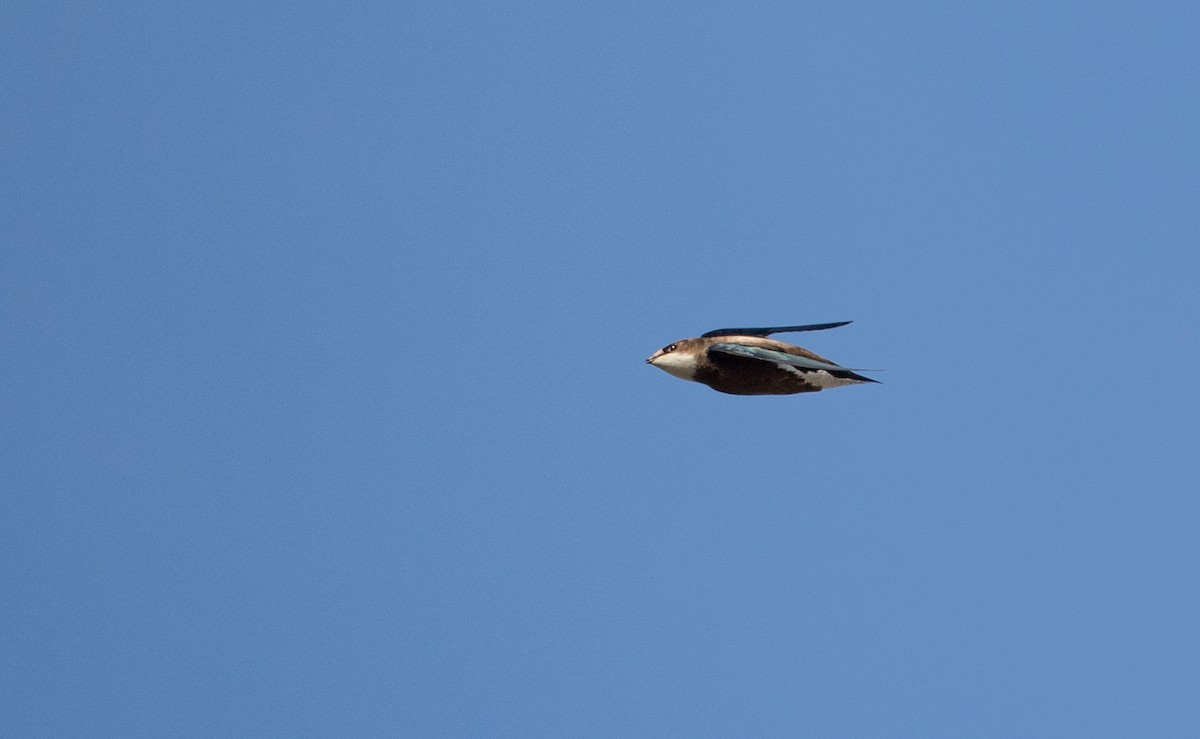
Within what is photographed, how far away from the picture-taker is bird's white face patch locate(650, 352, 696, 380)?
28031 mm

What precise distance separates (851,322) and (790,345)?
2128 millimetres

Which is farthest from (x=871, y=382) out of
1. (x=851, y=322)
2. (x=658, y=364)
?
(x=658, y=364)

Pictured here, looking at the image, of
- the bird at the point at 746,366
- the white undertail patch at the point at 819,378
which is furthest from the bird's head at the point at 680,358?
the white undertail patch at the point at 819,378

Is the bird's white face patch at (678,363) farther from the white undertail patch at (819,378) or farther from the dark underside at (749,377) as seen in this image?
the white undertail patch at (819,378)

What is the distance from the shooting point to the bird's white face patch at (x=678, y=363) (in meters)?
28.0

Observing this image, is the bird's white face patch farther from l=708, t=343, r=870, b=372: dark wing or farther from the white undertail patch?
the white undertail patch

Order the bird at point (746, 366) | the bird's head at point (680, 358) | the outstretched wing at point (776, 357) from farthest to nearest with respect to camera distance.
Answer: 1. the bird's head at point (680, 358)
2. the bird at point (746, 366)
3. the outstretched wing at point (776, 357)

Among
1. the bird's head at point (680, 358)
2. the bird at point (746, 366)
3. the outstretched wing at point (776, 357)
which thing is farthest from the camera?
the bird's head at point (680, 358)

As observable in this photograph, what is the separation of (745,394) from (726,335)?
3.61 feet

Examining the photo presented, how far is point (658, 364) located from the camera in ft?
92.9

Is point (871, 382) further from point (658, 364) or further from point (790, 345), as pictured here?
point (658, 364)

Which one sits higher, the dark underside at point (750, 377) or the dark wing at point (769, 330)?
the dark wing at point (769, 330)

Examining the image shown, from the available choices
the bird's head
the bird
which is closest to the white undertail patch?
A: the bird

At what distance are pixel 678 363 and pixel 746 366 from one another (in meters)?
1.24
